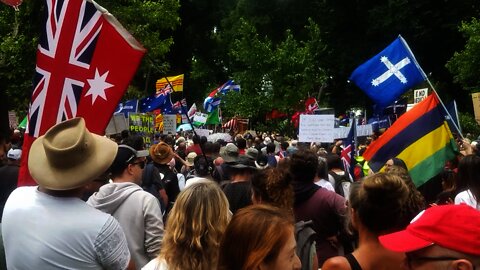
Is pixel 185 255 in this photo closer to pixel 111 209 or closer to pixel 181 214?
pixel 181 214

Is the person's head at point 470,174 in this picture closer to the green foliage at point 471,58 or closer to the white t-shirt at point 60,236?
the white t-shirt at point 60,236

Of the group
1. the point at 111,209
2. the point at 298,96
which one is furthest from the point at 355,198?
the point at 298,96

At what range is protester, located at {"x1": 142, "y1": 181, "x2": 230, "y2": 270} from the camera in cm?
326

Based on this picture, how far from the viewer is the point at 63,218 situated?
323 centimetres

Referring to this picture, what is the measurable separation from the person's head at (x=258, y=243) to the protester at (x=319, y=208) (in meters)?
2.73

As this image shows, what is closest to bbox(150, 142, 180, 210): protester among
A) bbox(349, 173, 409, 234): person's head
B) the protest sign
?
bbox(349, 173, 409, 234): person's head

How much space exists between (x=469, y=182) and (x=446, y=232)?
136 inches

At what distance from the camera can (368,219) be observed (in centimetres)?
352

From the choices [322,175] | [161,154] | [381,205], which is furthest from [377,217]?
[161,154]

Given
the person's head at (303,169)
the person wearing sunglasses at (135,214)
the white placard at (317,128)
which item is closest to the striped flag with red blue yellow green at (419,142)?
the person's head at (303,169)

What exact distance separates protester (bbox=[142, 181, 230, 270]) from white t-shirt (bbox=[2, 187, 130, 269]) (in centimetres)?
21

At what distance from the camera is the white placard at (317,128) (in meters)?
14.8

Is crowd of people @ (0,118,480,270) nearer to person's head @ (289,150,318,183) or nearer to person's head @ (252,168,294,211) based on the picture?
person's head @ (252,168,294,211)

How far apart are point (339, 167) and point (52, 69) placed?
4187mm
